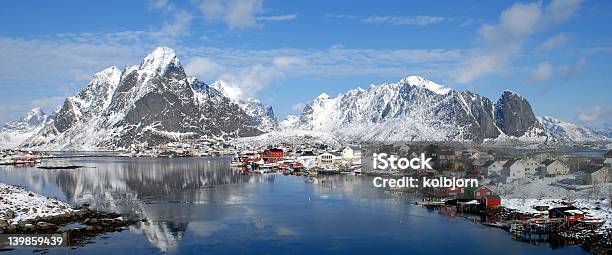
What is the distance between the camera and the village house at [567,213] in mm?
34125

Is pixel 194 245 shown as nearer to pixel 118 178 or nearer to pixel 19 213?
pixel 19 213

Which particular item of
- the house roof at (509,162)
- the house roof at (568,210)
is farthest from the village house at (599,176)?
the house roof at (568,210)

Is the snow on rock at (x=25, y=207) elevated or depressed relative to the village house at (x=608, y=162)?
depressed

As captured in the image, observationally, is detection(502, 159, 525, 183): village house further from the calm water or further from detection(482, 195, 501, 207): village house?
detection(482, 195, 501, 207): village house

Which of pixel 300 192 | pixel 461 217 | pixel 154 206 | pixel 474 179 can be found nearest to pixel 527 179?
pixel 474 179

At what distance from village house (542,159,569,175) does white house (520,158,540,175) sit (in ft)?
2.76

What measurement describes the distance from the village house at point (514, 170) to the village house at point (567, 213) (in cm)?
1916

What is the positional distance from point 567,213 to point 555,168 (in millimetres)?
22664

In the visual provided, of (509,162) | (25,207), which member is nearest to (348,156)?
(509,162)

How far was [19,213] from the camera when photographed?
116ft

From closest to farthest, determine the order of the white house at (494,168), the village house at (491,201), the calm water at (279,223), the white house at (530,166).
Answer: the calm water at (279,223)
the village house at (491,201)
the white house at (530,166)
the white house at (494,168)

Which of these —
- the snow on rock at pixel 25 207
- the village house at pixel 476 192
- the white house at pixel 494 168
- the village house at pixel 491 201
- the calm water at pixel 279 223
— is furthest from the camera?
the white house at pixel 494 168

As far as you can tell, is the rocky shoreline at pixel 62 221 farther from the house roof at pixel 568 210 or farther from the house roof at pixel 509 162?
the house roof at pixel 509 162

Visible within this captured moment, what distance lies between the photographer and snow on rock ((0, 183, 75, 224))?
34.4 meters
